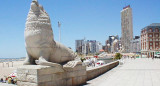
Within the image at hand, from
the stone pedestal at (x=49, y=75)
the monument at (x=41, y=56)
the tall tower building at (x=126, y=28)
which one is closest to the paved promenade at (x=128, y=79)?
the stone pedestal at (x=49, y=75)

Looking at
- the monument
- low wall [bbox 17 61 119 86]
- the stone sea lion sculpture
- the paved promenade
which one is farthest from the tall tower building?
the stone sea lion sculpture

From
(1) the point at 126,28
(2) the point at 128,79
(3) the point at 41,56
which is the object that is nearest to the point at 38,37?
(3) the point at 41,56

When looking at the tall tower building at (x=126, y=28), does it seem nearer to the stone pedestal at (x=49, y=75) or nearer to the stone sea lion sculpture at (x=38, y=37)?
the stone pedestal at (x=49, y=75)

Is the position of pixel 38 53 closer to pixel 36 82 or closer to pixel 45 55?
pixel 45 55

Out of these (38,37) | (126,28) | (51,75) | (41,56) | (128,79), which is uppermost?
(126,28)

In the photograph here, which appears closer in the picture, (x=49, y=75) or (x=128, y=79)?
(x=49, y=75)

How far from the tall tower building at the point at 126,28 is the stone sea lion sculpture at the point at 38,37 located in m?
100

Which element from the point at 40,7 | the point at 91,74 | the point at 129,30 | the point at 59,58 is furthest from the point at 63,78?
the point at 129,30

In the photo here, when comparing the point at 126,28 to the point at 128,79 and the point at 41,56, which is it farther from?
the point at 41,56

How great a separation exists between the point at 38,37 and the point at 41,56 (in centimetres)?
66

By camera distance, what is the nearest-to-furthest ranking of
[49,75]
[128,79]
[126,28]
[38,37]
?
[49,75] → [38,37] → [128,79] → [126,28]

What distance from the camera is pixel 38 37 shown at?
18.1ft

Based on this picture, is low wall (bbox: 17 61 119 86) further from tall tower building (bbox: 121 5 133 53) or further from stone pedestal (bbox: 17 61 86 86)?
tall tower building (bbox: 121 5 133 53)

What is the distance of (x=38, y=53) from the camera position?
18.3ft
